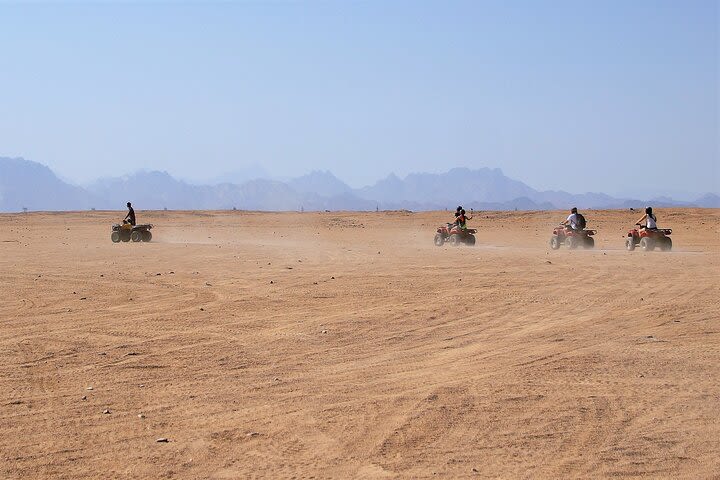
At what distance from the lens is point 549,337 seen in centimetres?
1188

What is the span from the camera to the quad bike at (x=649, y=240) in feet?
97.1

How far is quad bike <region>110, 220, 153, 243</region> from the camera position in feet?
118

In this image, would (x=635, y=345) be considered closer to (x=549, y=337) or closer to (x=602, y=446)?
(x=549, y=337)

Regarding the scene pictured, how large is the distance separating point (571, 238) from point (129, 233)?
56.7ft

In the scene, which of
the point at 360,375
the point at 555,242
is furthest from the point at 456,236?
the point at 360,375

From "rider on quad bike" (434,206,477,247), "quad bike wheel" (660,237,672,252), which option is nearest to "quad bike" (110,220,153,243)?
"rider on quad bike" (434,206,477,247)

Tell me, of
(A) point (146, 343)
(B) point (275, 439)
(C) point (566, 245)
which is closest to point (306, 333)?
(A) point (146, 343)

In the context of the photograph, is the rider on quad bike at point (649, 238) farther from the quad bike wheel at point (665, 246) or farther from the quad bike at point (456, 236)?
the quad bike at point (456, 236)

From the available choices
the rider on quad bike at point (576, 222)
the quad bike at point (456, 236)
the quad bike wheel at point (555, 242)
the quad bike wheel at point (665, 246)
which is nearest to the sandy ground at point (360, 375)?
the quad bike wheel at point (665, 246)

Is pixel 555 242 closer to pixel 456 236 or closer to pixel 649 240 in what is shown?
pixel 649 240

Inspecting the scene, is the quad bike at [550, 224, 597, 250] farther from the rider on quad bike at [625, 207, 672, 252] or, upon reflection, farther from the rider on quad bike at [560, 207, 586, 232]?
the rider on quad bike at [625, 207, 672, 252]

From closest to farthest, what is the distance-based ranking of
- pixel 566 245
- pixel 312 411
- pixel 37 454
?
pixel 37 454, pixel 312 411, pixel 566 245

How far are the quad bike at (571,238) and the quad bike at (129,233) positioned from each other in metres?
15.9

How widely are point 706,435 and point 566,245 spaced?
79.6 feet
